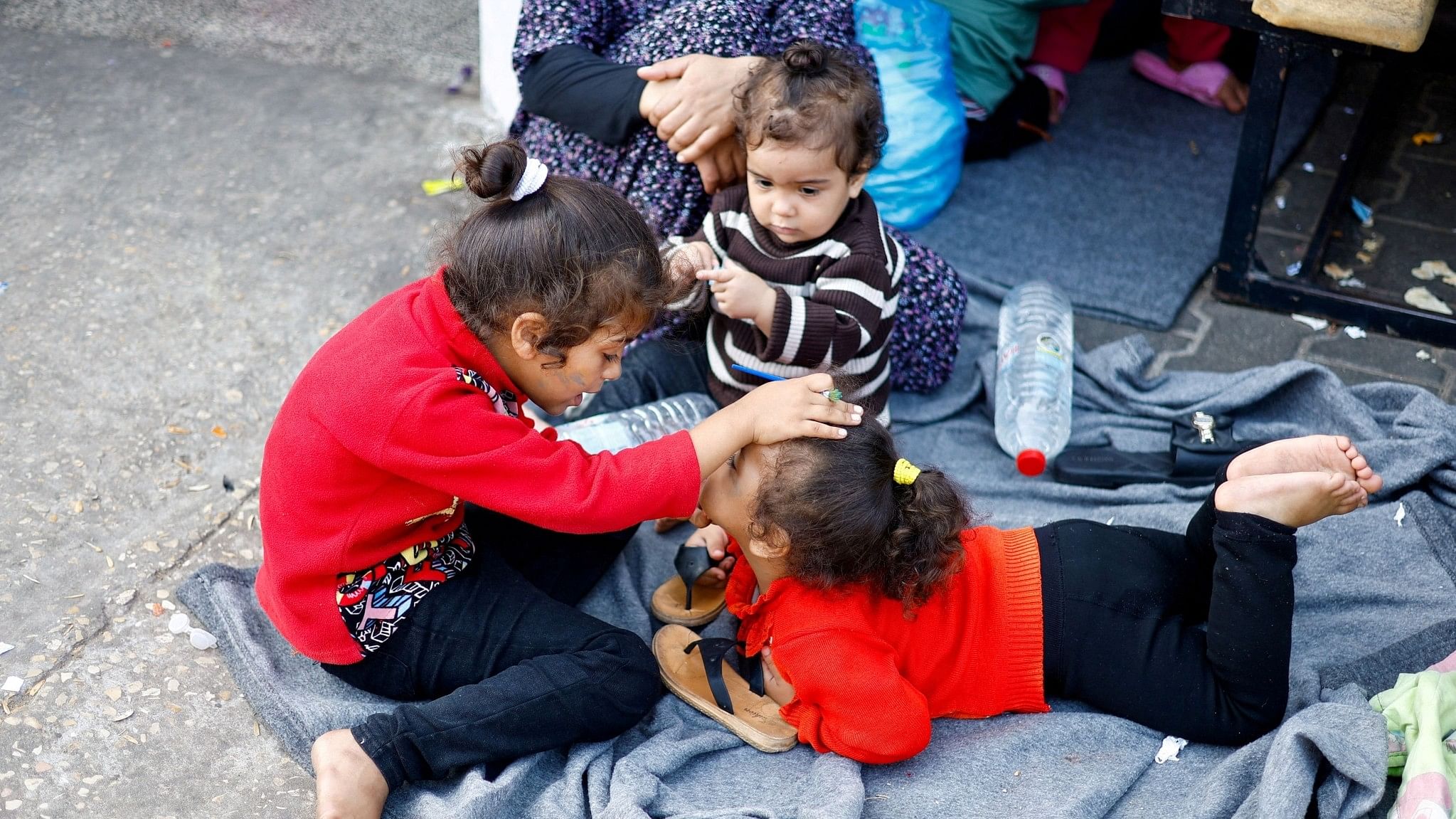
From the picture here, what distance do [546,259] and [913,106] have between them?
7.17 feet

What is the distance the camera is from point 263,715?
2227mm

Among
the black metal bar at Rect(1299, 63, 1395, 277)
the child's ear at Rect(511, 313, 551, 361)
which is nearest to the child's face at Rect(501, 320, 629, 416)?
the child's ear at Rect(511, 313, 551, 361)

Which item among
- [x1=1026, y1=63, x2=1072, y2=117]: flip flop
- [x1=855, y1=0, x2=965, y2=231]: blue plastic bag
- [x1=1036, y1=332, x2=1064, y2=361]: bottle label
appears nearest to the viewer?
[x1=1036, y1=332, x2=1064, y2=361]: bottle label

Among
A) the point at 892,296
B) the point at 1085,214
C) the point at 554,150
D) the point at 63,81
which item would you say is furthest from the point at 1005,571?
the point at 63,81

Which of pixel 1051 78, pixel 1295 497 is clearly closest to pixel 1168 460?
pixel 1295 497

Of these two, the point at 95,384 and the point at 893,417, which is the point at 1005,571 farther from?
the point at 95,384

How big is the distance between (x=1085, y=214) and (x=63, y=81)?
11.3 feet

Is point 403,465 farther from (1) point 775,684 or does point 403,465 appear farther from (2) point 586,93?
(2) point 586,93

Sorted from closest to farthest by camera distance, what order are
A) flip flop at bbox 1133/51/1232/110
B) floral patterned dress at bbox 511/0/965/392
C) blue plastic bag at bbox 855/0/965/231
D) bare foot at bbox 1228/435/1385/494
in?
bare foot at bbox 1228/435/1385/494, floral patterned dress at bbox 511/0/965/392, blue plastic bag at bbox 855/0/965/231, flip flop at bbox 1133/51/1232/110

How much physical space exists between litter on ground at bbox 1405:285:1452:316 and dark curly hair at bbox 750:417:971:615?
6.99 ft

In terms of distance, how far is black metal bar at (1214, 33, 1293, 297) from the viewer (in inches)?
122

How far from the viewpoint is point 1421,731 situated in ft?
6.61

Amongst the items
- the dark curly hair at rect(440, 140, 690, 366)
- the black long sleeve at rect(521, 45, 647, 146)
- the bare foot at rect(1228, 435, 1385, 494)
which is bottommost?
the bare foot at rect(1228, 435, 1385, 494)

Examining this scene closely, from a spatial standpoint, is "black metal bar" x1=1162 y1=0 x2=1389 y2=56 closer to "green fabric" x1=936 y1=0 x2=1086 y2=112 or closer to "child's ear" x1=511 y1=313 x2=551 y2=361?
"green fabric" x1=936 y1=0 x2=1086 y2=112
